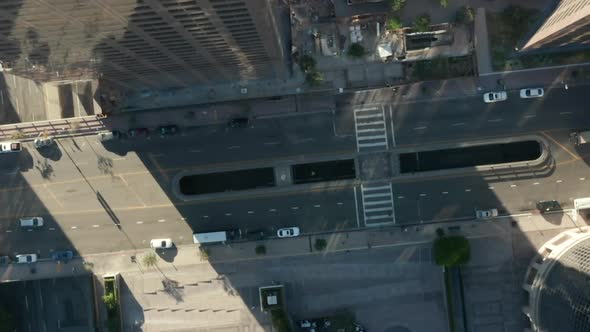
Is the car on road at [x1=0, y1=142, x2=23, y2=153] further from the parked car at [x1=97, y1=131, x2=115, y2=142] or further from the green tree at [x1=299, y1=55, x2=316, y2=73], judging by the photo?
the green tree at [x1=299, y1=55, x2=316, y2=73]

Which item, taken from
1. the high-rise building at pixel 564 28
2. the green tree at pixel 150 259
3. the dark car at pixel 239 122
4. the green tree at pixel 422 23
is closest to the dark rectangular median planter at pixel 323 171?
the dark car at pixel 239 122

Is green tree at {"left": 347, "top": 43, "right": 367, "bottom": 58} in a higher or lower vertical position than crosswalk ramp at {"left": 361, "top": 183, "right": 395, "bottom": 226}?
higher

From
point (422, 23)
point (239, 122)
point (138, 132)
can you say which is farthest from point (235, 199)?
point (422, 23)

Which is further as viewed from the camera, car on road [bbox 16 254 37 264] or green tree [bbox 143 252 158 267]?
green tree [bbox 143 252 158 267]

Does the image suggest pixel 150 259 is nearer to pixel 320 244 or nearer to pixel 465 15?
pixel 320 244

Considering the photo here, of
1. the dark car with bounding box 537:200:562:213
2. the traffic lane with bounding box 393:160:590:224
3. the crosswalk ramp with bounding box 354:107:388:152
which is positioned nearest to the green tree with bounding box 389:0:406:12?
the crosswalk ramp with bounding box 354:107:388:152

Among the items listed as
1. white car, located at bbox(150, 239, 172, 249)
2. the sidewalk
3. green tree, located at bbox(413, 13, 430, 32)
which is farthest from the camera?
white car, located at bbox(150, 239, 172, 249)
